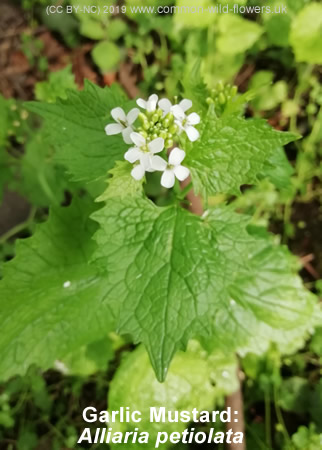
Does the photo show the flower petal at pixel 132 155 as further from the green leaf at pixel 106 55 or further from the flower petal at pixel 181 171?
the green leaf at pixel 106 55

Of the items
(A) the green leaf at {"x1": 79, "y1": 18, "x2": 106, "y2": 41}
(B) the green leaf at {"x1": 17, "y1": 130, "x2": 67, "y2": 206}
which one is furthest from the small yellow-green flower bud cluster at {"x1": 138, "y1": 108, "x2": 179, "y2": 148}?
(A) the green leaf at {"x1": 79, "y1": 18, "x2": 106, "y2": 41}

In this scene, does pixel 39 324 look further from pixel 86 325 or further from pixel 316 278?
pixel 316 278

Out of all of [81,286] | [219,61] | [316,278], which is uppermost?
[219,61]

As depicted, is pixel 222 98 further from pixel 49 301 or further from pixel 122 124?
pixel 49 301

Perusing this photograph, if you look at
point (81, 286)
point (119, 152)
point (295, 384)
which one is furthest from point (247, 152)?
point (295, 384)

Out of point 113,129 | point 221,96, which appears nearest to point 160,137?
point 113,129

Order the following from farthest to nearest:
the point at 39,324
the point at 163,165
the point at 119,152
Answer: the point at 39,324 < the point at 119,152 < the point at 163,165

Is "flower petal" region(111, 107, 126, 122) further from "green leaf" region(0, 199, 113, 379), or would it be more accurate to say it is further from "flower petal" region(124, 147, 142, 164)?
"green leaf" region(0, 199, 113, 379)
